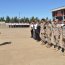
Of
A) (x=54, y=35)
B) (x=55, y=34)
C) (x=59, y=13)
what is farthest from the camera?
(x=59, y=13)

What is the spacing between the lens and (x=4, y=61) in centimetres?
1227

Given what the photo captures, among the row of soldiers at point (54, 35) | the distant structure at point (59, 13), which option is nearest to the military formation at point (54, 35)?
the row of soldiers at point (54, 35)

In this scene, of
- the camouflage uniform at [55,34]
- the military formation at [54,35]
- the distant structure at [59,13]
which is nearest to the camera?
the military formation at [54,35]

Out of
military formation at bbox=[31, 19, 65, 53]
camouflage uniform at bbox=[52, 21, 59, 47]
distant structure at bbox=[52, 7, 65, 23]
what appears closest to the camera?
Result: military formation at bbox=[31, 19, 65, 53]

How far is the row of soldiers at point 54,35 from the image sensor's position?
573 inches

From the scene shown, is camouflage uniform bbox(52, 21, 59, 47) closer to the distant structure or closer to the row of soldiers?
the row of soldiers

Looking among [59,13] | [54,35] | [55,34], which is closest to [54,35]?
[54,35]

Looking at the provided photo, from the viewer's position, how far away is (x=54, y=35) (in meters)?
16.2

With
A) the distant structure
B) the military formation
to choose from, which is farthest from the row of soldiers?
the distant structure

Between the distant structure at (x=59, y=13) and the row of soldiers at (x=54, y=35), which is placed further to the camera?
the distant structure at (x=59, y=13)

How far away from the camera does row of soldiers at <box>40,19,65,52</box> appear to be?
14.6 metres

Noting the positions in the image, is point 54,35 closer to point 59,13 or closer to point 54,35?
point 54,35

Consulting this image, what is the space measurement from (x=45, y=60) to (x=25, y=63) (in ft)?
3.53

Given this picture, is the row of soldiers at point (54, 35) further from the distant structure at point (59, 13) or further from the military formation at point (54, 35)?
the distant structure at point (59, 13)
